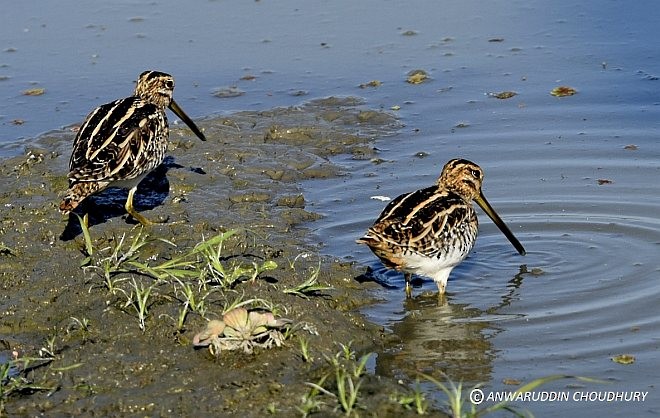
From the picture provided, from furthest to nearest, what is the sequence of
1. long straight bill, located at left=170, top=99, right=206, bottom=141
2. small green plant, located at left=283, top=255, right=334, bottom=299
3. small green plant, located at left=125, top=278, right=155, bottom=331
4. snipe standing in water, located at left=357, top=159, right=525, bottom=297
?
long straight bill, located at left=170, top=99, right=206, bottom=141, snipe standing in water, located at left=357, top=159, right=525, bottom=297, small green plant, located at left=283, top=255, right=334, bottom=299, small green plant, located at left=125, top=278, right=155, bottom=331

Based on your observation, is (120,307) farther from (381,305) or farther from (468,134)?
(468,134)

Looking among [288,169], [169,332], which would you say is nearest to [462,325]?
[169,332]

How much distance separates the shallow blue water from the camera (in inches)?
262

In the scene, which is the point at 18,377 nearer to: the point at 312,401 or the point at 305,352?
the point at 305,352

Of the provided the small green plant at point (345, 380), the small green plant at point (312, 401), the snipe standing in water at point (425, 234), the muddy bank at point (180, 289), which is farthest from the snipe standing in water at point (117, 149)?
the small green plant at point (312, 401)

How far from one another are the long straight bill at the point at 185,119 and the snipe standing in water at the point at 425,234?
8.30 ft

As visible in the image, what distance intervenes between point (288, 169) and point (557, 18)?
4387 mm

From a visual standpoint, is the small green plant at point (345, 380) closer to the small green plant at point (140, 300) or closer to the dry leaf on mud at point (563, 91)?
the small green plant at point (140, 300)

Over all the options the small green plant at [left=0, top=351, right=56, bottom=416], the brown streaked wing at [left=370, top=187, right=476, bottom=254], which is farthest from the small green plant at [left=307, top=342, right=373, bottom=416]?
the small green plant at [left=0, top=351, right=56, bottom=416]

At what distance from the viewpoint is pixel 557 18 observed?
40.5 feet

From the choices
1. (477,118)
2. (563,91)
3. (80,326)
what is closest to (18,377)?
(80,326)

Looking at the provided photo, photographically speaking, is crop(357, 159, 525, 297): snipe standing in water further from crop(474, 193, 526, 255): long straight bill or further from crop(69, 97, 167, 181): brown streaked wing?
crop(69, 97, 167, 181): brown streaked wing

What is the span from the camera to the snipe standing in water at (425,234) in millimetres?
6891

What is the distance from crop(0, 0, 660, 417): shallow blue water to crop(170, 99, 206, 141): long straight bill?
1024 millimetres
